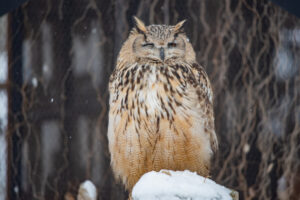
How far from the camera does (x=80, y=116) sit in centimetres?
202

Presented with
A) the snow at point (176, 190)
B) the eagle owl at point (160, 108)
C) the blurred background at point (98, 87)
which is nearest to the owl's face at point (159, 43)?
the eagle owl at point (160, 108)

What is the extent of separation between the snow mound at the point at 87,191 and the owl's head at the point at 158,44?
780 millimetres

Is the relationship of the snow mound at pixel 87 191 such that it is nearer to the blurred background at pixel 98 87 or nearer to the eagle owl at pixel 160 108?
the blurred background at pixel 98 87

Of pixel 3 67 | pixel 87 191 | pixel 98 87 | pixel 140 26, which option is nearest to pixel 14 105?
pixel 3 67

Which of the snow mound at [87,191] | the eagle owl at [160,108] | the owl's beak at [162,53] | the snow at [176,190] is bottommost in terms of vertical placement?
the snow mound at [87,191]

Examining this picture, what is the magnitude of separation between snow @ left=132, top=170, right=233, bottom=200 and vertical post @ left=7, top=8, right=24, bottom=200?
1.17m

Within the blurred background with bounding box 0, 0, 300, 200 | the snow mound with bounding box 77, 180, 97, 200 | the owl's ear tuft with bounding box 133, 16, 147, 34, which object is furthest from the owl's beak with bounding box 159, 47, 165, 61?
the snow mound with bounding box 77, 180, 97, 200

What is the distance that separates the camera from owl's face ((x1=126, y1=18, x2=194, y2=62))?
1486 millimetres

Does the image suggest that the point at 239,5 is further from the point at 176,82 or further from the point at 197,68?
the point at 176,82

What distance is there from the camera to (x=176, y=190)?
101 cm

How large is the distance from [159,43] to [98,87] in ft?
2.01

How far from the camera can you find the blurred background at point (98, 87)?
2018 mm

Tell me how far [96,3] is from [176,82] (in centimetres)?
78

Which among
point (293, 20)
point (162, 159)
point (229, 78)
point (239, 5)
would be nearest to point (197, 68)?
point (162, 159)
